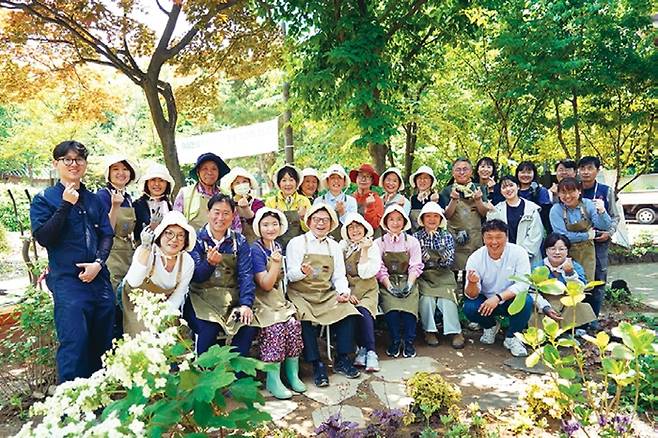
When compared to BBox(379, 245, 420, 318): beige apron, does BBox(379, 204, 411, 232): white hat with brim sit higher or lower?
higher

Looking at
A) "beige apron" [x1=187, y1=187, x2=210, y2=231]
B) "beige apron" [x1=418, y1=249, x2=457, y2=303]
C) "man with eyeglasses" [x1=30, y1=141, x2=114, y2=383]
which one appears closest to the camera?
"man with eyeglasses" [x1=30, y1=141, x2=114, y2=383]

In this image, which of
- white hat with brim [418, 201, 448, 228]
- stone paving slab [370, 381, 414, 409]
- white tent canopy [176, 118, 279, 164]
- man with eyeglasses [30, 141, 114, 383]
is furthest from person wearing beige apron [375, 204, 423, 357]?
white tent canopy [176, 118, 279, 164]

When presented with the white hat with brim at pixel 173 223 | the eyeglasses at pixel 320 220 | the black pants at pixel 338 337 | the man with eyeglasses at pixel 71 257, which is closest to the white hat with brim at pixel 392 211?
the eyeglasses at pixel 320 220

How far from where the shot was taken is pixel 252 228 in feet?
14.4

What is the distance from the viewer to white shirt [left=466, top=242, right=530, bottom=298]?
4.38 meters

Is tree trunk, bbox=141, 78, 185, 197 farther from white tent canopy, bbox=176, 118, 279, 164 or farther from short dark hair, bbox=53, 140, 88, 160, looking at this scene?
short dark hair, bbox=53, 140, 88, 160

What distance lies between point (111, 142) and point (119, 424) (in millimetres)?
17892

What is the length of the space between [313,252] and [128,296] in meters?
1.54

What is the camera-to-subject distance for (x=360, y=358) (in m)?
4.11

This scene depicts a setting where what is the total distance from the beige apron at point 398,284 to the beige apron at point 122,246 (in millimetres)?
2258

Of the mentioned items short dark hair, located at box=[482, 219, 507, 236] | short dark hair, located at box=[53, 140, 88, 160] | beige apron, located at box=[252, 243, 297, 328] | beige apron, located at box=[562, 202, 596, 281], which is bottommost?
beige apron, located at box=[252, 243, 297, 328]

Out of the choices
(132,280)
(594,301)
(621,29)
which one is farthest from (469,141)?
(132,280)

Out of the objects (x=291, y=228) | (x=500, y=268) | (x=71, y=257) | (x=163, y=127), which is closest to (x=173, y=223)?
(x=71, y=257)

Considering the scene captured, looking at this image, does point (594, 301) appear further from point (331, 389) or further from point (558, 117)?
point (558, 117)
